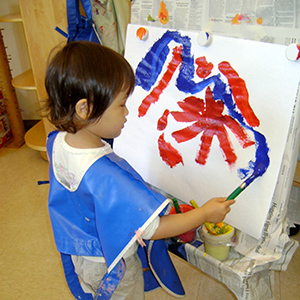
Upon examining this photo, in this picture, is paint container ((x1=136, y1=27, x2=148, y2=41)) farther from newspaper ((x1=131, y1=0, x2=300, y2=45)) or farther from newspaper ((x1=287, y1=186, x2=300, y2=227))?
newspaper ((x1=287, y1=186, x2=300, y2=227))

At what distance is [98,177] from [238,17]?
0.52 meters

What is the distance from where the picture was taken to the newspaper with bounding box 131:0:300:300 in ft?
2.32

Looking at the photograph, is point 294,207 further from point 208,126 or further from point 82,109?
point 82,109

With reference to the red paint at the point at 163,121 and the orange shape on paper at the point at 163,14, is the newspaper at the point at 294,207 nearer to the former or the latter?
the red paint at the point at 163,121

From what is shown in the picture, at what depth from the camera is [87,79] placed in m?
0.67

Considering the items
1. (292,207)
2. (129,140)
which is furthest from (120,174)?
(292,207)

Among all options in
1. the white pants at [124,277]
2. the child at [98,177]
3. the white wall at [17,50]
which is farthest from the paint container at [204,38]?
the white wall at [17,50]

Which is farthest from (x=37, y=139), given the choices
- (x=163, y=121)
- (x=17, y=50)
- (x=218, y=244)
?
(x=218, y=244)

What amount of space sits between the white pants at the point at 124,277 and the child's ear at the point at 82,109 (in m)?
0.40

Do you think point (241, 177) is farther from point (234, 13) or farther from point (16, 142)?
point (16, 142)

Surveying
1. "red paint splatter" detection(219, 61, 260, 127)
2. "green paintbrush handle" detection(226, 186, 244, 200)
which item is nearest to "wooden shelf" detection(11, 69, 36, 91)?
"red paint splatter" detection(219, 61, 260, 127)

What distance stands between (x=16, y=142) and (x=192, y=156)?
6.53ft

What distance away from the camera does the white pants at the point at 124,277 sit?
0.85 metres

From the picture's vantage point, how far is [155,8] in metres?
0.94
